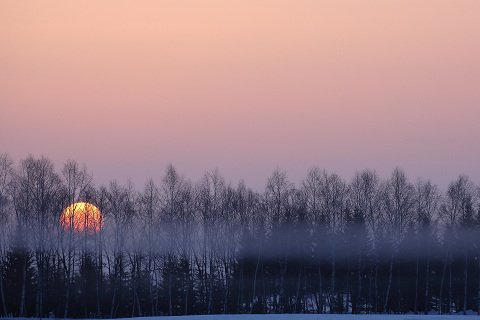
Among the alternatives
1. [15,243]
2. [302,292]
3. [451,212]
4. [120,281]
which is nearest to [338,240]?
[302,292]

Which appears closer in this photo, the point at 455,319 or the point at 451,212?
the point at 455,319

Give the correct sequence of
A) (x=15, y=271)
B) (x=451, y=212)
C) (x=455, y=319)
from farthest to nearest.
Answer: (x=451, y=212) < (x=15, y=271) < (x=455, y=319)

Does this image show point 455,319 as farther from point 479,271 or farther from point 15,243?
point 15,243

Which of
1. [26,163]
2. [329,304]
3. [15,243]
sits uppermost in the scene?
[26,163]

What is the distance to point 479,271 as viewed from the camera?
64938mm

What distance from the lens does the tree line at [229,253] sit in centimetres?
6328

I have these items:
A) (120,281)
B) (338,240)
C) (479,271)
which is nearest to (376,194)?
(338,240)

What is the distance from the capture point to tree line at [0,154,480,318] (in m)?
63.3

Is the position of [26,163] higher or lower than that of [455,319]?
higher

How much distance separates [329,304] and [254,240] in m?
6.87

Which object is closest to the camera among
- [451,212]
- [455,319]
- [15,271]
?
[455,319]

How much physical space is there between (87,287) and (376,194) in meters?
21.9

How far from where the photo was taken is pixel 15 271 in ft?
207

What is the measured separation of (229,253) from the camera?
217 ft
